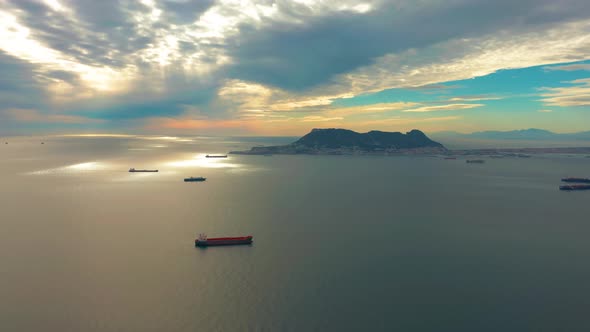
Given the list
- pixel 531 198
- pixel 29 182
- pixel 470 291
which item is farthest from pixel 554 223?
pixel 29 182

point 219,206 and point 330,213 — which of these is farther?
point 219,206

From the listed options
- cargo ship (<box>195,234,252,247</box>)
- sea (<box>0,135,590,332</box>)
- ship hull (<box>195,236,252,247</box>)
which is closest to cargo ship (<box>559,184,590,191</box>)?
sea (<box>0,135,590,332</box>)

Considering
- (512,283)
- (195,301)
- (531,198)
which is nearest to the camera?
(195,301)

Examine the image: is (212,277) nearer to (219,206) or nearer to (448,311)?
(448,311)

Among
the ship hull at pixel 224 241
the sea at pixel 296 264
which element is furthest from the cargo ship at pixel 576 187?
the ship hull at pixel 224 241

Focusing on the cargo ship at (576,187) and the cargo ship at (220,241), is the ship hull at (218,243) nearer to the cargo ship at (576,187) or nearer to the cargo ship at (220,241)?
the cargo ship at (220,241)

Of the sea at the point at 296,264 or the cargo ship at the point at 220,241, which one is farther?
the cargo ship at the point at 220,241

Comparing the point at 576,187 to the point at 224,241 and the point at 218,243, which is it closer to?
the point at 224,241

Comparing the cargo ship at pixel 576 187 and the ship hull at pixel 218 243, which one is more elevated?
the cargo ship at pixel 576 187
